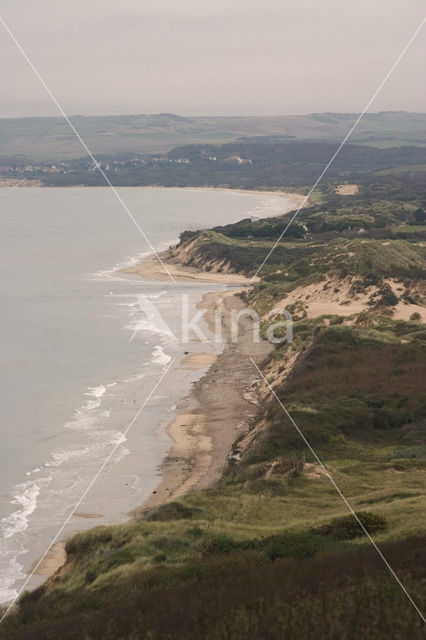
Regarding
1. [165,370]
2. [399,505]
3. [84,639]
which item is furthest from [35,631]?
[165,370]

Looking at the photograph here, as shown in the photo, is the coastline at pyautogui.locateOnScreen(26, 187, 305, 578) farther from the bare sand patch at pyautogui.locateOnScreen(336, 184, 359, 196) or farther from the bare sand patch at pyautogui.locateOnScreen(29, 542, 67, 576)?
the bare sand patch at pyautogui.locateOnScreen(336, 184, 359, 196)

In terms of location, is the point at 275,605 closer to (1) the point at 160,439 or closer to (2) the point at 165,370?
(1) the point at 160,439

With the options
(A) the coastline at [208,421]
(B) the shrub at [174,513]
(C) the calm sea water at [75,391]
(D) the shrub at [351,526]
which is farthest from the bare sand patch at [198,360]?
(D) the shrub at [351,526]

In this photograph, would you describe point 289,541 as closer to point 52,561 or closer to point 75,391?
point 52,561

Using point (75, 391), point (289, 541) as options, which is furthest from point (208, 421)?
point (289, 541)

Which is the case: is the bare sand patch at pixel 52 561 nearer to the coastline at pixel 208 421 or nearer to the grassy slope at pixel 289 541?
the coastline at pixel 208 421

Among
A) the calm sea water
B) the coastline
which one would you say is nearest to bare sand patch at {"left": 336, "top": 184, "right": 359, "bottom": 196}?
the calm sea water
